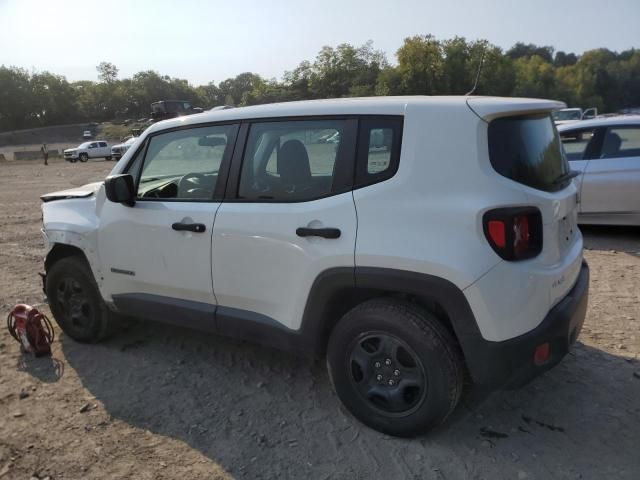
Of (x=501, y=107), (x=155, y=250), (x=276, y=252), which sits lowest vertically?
(x=155, y=250)

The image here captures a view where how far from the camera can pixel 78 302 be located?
14.3 ft

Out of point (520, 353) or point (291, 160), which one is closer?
point (520, 353)

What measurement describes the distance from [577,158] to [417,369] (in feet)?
19.2

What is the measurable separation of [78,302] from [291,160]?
7.68 ft

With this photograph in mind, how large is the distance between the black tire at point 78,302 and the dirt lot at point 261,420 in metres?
0.14

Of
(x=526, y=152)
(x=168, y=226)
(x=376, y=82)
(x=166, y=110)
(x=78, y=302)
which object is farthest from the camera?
(x=376, y=82)

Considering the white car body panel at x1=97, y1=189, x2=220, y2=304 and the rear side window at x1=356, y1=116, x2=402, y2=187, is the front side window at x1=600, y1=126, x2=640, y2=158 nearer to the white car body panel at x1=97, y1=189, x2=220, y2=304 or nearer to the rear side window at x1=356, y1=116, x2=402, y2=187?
the rear side window at x1=356, y1=116, x2=402, y2=187

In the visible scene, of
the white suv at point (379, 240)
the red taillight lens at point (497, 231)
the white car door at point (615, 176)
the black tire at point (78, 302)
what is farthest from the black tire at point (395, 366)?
the white car door at point (615, 176)

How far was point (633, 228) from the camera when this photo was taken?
7766 millimetres

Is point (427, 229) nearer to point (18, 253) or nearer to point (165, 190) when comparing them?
point (165, 190)

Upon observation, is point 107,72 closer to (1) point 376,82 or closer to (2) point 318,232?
(1) point 376,82

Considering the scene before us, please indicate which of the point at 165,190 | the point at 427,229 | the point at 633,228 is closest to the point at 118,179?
the point at 165,190

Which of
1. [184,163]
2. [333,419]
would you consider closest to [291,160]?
[184,163]

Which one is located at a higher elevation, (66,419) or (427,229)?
(427,229)
